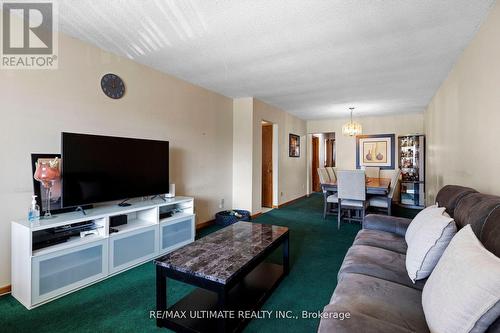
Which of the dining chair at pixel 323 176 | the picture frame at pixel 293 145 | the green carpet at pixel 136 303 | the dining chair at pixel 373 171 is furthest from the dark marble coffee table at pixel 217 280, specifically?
the dining chair at pixel 373 171

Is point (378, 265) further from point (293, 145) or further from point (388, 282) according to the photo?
point (293, 145)

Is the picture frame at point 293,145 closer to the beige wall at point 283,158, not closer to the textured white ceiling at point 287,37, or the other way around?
the beige wall at point 283,158

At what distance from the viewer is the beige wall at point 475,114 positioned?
73.7 inches

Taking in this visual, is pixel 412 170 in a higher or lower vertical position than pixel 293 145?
lower

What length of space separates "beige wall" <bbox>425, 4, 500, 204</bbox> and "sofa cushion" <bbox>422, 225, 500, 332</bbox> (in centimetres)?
128

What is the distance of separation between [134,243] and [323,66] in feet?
10.0

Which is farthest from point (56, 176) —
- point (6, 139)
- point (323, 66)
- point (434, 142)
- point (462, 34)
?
point (434, 142)

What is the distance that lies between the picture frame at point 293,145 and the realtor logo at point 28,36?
489 cm

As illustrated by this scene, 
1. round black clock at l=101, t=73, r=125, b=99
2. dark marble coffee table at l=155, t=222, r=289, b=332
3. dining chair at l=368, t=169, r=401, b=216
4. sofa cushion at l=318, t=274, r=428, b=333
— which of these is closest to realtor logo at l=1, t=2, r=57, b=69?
round black clock at l=101, t=73, r=125, b=99

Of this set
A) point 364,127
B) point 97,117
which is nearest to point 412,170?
point 364,127

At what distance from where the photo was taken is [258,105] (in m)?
4.85

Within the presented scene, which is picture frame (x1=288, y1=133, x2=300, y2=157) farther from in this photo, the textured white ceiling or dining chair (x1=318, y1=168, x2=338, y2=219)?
the textured white ceiling

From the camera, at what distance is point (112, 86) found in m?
2.76

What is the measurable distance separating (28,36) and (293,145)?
5301 millimetres
